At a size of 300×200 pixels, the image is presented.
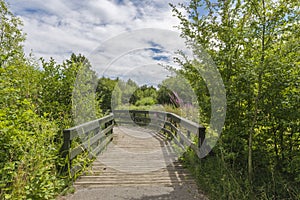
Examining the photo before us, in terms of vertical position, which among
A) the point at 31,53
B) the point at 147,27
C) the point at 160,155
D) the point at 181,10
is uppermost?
the point at 147,27

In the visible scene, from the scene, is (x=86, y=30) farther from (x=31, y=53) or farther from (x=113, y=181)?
(x=113, y=181)

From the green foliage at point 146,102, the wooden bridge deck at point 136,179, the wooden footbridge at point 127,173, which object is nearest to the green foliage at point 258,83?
the wooden footbridge at point 127,173

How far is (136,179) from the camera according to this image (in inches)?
131

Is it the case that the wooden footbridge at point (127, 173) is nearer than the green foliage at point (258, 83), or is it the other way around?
the green foliage at point (258, 83)

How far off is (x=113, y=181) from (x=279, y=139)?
90.5 inches

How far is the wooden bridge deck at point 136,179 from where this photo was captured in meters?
2.76

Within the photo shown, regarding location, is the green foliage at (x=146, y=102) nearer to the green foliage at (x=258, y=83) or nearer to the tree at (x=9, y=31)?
the tree at (x=9, y=31)

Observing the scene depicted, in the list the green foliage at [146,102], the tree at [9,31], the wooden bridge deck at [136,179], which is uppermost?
the tree at [9,31]

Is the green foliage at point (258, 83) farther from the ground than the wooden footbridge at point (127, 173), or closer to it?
farther from the ground

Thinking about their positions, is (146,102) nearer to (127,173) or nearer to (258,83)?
(127,173)

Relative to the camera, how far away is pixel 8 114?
8.33 feet

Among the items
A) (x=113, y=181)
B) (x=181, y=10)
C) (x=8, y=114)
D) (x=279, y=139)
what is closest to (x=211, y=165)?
(x=279, y=139)

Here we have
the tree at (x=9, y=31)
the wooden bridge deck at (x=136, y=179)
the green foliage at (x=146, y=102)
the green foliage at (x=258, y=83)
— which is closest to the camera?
the green foliage at (x=258, y=83)

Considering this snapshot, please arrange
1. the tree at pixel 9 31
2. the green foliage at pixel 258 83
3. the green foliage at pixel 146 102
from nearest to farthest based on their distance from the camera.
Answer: the green foliage at pixel 258 83 → the tree at pixel 9 31 → the green foliage at pixel 146 102
